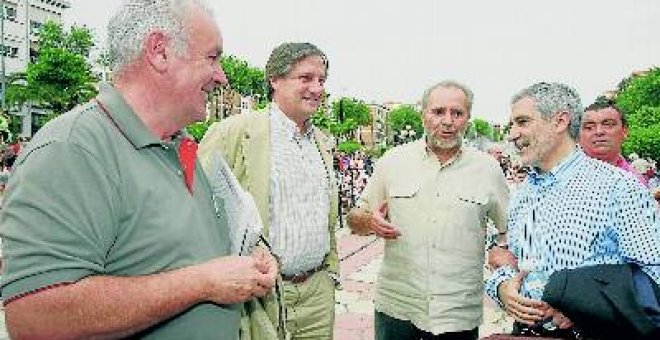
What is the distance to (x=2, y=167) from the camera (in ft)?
40.8

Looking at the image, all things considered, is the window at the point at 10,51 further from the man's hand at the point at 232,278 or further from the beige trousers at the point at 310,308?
the man's hand at the point at 232,278

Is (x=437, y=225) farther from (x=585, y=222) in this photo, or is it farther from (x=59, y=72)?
(x=59, y=72)

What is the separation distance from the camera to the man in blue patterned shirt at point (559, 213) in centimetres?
222

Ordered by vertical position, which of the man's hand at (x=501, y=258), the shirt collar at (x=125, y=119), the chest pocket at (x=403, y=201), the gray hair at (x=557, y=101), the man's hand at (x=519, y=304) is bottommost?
the man's hand at (x=519, y=304)

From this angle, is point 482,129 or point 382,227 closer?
point 382,227

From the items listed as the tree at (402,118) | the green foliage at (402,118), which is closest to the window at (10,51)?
the tree at (402,118)

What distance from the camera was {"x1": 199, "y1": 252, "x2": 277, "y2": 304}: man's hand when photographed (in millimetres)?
1458

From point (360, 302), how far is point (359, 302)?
1 cm

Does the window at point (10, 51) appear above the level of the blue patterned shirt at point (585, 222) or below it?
above

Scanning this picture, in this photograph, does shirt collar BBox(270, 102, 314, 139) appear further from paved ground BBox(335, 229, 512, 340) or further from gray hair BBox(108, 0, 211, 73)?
paved ground BBox(335, 229, 512, 340)

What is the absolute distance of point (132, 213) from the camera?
1412mm

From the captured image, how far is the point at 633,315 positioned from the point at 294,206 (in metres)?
1.51

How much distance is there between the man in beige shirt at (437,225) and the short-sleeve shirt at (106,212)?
1647 mm

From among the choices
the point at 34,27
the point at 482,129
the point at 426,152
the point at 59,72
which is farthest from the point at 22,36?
the point at 482,129
